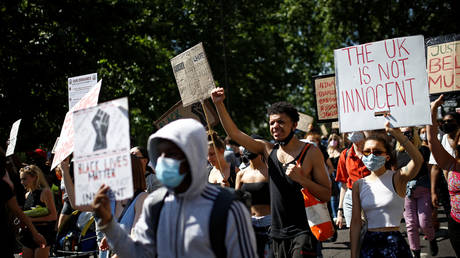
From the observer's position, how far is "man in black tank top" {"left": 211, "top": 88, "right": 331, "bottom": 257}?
4172 mm

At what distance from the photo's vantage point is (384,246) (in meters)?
3.98

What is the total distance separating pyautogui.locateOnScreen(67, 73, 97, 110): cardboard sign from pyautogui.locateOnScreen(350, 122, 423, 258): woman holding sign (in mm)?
2643

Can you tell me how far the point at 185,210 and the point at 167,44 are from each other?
22.8m

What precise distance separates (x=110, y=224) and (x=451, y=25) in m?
22.8

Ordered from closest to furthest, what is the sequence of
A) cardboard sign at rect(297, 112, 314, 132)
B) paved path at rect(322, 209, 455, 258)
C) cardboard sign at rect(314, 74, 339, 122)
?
cardboard sign at rect(314, 74, 339, 122) < paved path at rect(322, 209, 455, 258) < cardboard sign at rect(297, 112, 314, 132)

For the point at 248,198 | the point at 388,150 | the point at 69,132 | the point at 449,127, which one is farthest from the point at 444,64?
the point at 69,132

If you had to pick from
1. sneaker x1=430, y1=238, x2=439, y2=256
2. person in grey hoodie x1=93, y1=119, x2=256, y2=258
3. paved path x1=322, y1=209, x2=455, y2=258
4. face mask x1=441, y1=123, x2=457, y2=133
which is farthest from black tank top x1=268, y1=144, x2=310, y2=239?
sneaker x1=430, y1=238, x2=439, y2=256

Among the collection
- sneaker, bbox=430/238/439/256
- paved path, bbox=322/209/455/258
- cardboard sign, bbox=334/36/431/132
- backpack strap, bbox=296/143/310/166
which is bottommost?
paved path, bbox=322/209/455/258

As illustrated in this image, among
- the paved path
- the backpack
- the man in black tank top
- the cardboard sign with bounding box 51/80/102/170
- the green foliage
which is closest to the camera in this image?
the backpack

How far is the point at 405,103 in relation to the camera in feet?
13.9

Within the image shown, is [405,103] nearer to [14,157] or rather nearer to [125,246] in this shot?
[125,246]

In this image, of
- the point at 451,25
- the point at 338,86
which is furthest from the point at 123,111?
the point at 451,25

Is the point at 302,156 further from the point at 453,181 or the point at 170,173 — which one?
the point at 170,173

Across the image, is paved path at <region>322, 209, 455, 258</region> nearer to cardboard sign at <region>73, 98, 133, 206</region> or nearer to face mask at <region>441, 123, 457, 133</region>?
face mask at <region>441, 123, 457, 133</region>
